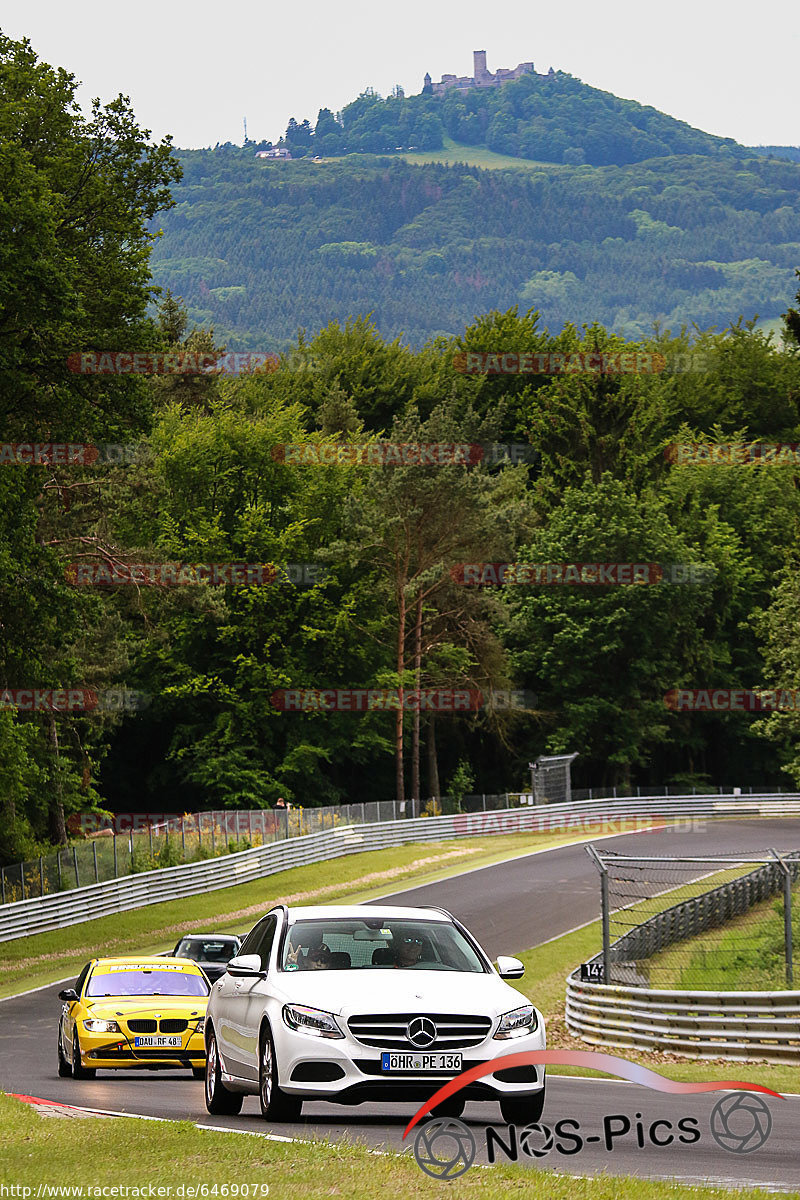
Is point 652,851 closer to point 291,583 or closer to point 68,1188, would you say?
point 291,583

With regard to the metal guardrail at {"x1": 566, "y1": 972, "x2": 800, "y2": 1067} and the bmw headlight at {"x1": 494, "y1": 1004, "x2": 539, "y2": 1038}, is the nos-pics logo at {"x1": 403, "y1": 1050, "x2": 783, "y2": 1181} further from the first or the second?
the metal guardrail at {"x1": 566, "y1": 972, "x2": 800, "y2": 1067}

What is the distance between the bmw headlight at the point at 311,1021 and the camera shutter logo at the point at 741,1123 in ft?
8.99

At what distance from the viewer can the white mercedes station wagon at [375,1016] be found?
32.1 feet

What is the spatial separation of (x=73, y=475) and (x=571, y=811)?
31.2 m

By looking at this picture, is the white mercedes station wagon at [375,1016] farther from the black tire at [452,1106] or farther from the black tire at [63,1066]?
the black tire at [63,1066]

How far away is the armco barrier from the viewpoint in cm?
3944

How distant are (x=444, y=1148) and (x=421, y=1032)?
0.71 metres

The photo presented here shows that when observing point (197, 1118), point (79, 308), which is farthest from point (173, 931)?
point (197, 1118)

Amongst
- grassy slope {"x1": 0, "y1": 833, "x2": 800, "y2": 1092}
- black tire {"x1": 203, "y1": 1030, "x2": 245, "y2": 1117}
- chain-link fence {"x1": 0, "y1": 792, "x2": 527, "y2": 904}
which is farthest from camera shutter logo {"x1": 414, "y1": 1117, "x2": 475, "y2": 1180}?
chain-link fence {"x1": 0, "y1": 792, "x2": 527, "y2": 904}

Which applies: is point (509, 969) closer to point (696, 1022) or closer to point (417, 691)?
point (696, 1022)

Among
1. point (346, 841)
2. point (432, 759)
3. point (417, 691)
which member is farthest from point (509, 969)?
point (432, 759)

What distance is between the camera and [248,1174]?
839 cm

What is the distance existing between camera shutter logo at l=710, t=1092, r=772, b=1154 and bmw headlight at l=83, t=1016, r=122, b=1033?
6657 millimetres

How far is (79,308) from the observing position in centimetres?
3195
